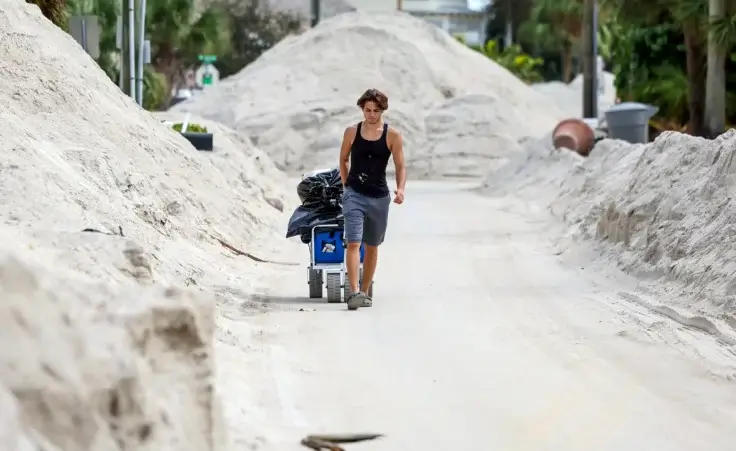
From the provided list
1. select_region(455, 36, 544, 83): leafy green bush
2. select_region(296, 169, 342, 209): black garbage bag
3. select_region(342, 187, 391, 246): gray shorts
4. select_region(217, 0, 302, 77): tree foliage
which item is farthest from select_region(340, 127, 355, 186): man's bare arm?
select_region(455, 36, 544, 83): leafy green bush

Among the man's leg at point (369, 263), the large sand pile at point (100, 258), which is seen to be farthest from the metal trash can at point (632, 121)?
the man's leg at point (369, 263)

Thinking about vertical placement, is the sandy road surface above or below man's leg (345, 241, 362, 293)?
below

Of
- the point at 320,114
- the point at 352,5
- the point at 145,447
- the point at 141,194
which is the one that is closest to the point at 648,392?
the point at 145,447

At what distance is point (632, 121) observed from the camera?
88.0ft

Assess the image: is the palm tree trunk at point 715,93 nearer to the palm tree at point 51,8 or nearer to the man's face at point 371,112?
the palm tree at point 51,8

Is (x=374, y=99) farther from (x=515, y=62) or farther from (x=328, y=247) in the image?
(x=515, y=62)

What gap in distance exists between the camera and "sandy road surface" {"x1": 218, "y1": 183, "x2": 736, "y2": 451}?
645 cm

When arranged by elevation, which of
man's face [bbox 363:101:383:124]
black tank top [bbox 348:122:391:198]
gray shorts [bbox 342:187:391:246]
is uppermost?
man's face [bbox 363:101:383:124]

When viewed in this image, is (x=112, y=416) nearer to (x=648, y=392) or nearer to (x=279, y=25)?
(x=648, y=392)

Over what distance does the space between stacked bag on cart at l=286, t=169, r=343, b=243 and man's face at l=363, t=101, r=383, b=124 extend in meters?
0.76

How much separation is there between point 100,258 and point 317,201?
441cm

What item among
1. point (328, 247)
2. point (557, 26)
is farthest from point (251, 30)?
point (328, 247)

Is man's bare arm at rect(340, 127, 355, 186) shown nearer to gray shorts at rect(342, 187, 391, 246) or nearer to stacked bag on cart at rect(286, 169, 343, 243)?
gray shorts at rect(342, 187, 391, 246)

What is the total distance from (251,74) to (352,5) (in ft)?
147
